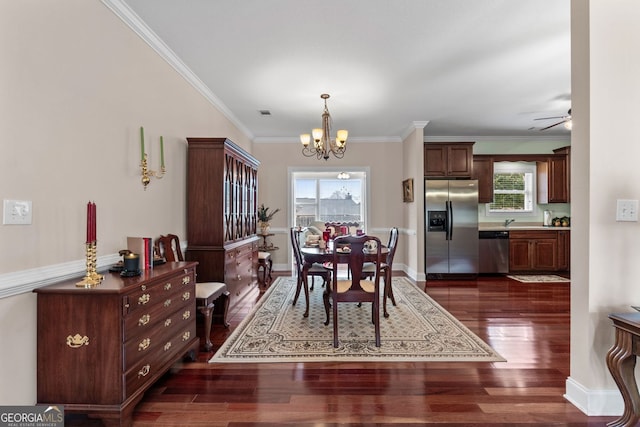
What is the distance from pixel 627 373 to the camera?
1.63 meters

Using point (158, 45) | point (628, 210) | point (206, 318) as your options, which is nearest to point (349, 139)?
point (158, 45)

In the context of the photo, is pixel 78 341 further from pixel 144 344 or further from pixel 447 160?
pixel 447 160

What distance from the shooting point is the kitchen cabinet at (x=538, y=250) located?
6.00 meters

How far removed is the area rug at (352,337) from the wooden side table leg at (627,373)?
0.91 meters

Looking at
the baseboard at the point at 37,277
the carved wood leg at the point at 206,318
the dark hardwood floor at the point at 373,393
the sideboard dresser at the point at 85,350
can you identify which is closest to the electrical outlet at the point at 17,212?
the baseboard at the point at 37,277

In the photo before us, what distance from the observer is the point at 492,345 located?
2828mm

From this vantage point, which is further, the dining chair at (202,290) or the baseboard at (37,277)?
the dining chair at (202,290)

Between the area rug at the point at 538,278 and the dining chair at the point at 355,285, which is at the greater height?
the dining chair at the point at 355,285

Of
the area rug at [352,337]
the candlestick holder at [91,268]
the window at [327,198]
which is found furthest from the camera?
the window at [327,198]

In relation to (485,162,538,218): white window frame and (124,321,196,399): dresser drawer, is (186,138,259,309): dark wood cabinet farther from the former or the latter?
(485,162,538,218): white window frame

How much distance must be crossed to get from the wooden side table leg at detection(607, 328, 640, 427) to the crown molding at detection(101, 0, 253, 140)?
148 inches

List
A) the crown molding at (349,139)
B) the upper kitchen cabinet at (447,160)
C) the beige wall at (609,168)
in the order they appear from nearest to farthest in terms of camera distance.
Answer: the beige wall at (609,168), the upper kitchen cabinet at (447,160), the crown molding at (349,139)

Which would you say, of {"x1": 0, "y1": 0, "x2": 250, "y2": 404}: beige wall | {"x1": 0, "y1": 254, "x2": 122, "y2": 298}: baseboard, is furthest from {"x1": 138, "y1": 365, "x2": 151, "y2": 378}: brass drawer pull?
{"x1": 0, "y1": 254, "x2": 122, "y2": 298}: baseboard

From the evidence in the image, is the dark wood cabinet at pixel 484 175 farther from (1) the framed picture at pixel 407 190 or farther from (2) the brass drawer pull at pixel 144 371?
(2) the brass drawer pull at pixel 144 371
